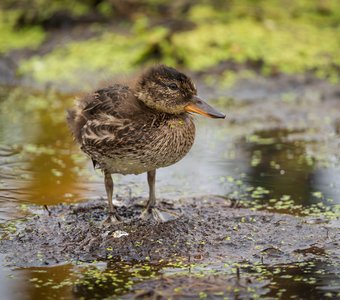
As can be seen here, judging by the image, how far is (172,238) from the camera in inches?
247

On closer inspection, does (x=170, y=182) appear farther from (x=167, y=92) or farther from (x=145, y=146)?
(x=145, y=146)

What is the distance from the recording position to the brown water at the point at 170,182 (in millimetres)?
5508

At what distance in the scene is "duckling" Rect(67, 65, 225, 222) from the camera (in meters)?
6.25

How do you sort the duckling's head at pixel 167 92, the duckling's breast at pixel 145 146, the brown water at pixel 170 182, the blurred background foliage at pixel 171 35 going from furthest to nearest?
the blurred background foliage at pixel 171 35 → the duckling's head at pixel 167 92 → the duckling's breast at pixel 145 146 → the brown water at pixel 170 182

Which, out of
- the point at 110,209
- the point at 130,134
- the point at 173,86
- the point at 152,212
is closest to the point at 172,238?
the point at 152,212

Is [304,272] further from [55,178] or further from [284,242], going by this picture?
[55,178]

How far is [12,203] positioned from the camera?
752 cm

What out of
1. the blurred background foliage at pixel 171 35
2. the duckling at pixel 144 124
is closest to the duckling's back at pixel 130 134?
the duckling at pixel 144 124

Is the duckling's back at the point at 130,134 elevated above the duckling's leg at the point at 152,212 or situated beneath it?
elevated above

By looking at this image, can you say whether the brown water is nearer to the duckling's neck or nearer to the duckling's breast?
the duckling's breast

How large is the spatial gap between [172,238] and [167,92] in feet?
3.82

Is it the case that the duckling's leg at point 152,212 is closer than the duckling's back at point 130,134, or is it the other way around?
the duckling's back at point 130,134

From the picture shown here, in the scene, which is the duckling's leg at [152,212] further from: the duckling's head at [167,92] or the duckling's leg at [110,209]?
the duckling's head at [167,92]

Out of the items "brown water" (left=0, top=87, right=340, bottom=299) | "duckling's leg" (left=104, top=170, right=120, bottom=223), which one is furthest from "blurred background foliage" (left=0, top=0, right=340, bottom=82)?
"duckling's leg" (left=104, top=170, right=120, bottom=223)
